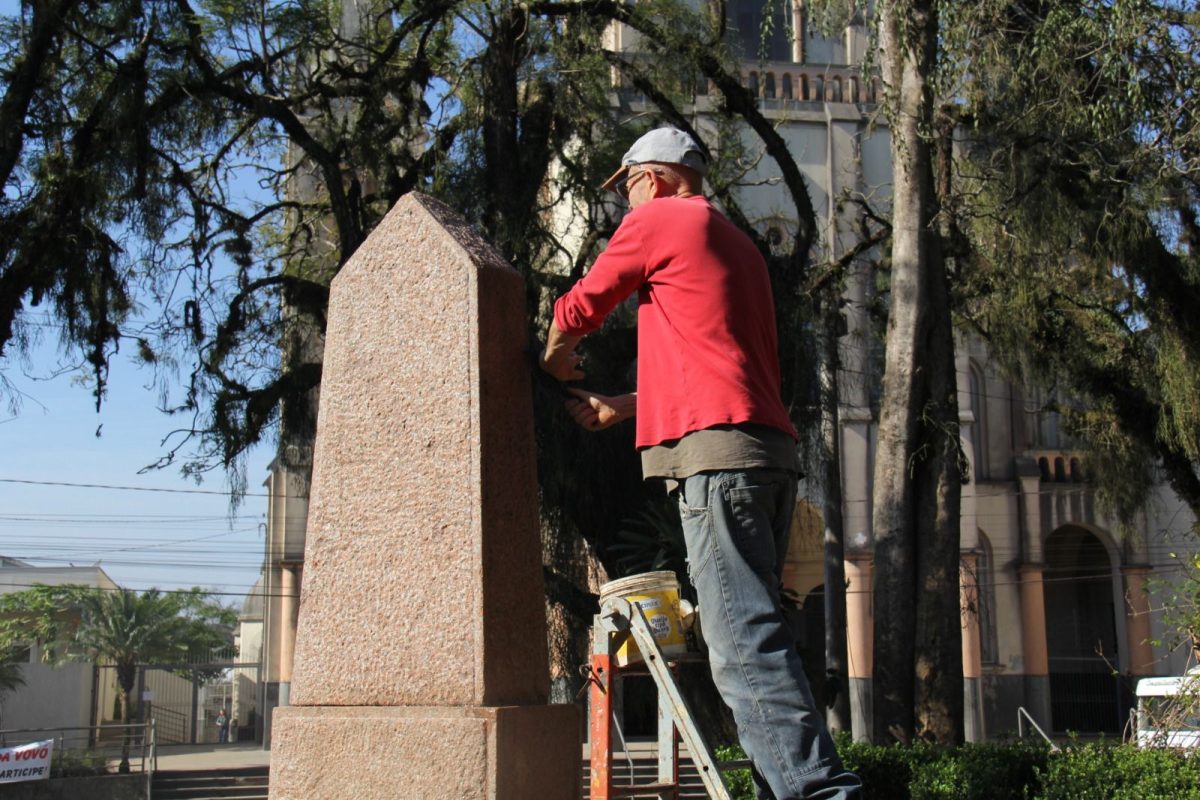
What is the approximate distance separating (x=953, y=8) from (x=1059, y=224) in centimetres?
304

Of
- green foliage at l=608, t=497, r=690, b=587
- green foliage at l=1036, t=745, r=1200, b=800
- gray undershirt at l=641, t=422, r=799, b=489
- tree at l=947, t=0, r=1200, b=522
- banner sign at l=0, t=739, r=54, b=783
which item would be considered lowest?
banner sign at l=0, t=739, r=54, b=783

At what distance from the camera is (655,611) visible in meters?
3.58

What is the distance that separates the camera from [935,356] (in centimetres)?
997

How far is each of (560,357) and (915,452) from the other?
6.33 metres

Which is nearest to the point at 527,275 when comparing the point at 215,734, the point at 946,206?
the point at 946,206

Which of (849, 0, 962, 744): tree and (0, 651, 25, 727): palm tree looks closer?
(849, 0, 962, 744): tree

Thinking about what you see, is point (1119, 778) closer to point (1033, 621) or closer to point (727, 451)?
point (727, 451)

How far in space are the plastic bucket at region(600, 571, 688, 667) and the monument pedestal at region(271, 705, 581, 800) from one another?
0.85ft

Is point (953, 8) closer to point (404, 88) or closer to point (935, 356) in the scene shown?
point (935, 356)

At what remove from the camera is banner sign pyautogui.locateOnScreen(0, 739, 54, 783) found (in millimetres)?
20609

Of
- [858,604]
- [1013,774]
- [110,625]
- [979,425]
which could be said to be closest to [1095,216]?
[1013,774]

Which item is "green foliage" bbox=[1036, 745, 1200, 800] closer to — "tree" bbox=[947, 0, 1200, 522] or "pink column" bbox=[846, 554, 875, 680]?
"tree" bbox=[947, 0, 1200, 522]

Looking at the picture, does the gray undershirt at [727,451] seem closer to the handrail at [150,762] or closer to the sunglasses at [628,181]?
the sunglasses at [628,181]

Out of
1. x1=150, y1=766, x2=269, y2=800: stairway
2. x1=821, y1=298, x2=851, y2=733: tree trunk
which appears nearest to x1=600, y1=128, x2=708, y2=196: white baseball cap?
x1=821, y1=298, x2=851, y2=733: tree trunk
